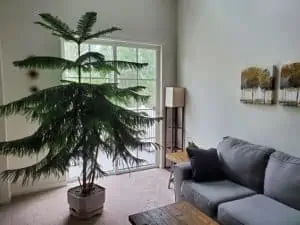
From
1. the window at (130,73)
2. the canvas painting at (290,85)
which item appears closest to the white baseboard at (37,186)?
the window at (130,73)

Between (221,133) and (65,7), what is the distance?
9.25 ft

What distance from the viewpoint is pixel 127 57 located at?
163 inches

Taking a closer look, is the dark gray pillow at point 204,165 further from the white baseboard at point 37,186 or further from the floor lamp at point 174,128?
the white baseboard at point 37,186

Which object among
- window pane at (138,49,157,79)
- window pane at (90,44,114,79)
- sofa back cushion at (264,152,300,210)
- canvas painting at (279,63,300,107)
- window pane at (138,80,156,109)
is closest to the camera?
sofa back cushion at (264,152,300,210)

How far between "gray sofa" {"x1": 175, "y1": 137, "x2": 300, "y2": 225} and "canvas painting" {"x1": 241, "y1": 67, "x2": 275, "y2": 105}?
1.75 ft

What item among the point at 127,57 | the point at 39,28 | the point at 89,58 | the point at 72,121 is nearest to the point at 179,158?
the point at 72,121

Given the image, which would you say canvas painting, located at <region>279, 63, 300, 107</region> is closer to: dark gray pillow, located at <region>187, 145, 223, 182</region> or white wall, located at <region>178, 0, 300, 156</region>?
white wall, located at <region>178, 0, 300, 156</region>

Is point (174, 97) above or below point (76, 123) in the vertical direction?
above

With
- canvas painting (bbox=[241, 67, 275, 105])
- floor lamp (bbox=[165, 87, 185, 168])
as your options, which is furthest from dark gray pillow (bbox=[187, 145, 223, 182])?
floor lamp (bbox=[165, 87, 185, 168])

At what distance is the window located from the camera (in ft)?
12.3

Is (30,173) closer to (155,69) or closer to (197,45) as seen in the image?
(155,69)

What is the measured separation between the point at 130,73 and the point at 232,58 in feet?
5.48

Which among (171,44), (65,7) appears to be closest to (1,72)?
(65,7)

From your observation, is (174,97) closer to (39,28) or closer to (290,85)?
(290,85)
